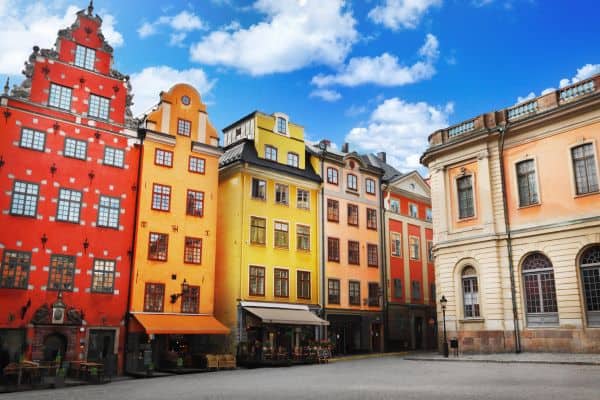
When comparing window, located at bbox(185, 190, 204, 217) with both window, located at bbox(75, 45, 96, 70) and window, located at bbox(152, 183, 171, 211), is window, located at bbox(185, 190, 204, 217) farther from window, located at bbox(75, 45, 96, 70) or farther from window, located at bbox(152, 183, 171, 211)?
window, located at bbox(75, 45, 96, 70)

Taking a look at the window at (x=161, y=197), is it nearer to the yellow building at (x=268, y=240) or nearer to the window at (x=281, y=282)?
the yellow building at (x=268, y=240)

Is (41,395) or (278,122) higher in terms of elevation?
(278,122)

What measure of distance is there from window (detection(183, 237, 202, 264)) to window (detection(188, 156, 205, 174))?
13.4ft

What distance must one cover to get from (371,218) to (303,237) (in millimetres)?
7354

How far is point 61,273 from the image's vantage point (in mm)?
25812

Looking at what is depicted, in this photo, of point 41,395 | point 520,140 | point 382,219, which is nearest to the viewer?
point 41,395

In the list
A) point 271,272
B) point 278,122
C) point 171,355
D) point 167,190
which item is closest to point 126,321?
point 171,355

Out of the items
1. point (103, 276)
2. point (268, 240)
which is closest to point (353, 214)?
point (268, 240)

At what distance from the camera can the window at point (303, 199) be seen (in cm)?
3719

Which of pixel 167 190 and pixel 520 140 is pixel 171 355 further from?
A: pixel 520 140

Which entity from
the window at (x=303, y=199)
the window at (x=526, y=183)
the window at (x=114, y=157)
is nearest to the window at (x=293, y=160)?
the window at (x=303, y=199)

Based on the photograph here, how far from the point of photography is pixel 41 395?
60.1 feet

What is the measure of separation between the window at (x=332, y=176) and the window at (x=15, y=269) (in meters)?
21.0

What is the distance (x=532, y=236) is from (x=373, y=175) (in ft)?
54.0
